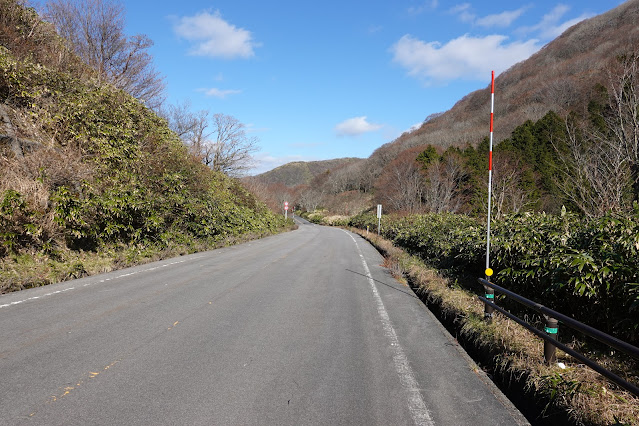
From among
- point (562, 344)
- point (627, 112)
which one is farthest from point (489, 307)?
point (627, 112)

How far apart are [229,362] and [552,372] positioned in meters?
3.24

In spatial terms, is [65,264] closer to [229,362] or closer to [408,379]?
[229,362]

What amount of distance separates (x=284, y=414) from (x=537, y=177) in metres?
39.4

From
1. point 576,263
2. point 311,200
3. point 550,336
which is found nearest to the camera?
point 550,336

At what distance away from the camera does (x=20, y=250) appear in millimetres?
9172

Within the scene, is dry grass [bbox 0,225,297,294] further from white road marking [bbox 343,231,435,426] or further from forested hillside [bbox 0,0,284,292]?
white road marking [bbox 343,231,435,426]

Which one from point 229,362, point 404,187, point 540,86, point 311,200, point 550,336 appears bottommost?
point 229,362

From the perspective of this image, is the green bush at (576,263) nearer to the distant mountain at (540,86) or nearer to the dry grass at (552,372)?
the dry grass at (552,372)

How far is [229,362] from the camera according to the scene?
405 centimetres

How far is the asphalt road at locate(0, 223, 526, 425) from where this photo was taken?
10.1 feet

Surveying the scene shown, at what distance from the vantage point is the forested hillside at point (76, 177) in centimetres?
938

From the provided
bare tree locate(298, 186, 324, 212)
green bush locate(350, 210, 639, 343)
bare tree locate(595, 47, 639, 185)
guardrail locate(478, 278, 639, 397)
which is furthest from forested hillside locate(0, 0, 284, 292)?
bare tree locate(298, 186, 324, 212)

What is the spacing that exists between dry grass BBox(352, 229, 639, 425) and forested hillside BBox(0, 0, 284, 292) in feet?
27.7

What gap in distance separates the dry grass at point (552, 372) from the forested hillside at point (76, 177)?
27.7 feet
